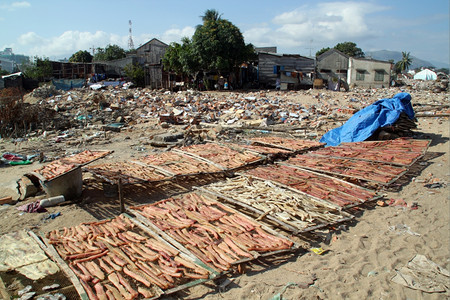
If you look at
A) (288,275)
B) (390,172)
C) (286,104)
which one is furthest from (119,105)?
(288,275)

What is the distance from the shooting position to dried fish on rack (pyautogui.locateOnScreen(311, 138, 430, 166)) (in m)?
7.93

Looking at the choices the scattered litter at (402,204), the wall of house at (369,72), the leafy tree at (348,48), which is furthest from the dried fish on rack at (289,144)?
the leafy tree at (348,48)

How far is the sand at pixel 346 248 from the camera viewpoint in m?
3.65

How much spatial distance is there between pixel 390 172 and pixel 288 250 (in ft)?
13.6

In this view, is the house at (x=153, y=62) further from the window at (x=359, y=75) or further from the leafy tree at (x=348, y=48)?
the leafy tree at (x=348, y=48)

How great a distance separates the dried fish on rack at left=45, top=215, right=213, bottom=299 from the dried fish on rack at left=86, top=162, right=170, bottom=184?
5.90 ft

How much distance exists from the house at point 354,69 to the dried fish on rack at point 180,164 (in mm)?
26556

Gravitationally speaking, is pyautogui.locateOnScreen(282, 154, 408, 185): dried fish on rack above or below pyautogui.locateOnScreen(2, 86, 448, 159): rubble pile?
below

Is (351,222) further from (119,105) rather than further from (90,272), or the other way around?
(119,105)

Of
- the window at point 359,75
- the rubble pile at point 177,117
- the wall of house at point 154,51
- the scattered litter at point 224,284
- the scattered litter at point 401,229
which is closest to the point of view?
the scattered litter at point 224,284

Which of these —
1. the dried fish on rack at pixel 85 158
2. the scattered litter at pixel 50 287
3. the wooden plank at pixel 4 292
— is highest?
the dried fish on rack at pixel 85 158

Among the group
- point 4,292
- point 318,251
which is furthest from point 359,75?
point 4,292

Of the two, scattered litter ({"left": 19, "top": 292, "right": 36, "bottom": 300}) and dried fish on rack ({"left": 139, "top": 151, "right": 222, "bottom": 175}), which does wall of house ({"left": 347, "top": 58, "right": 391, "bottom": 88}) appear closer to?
dried fish on rack ({"left": 139, "top": 151, "right": 222, "bottom": 175})

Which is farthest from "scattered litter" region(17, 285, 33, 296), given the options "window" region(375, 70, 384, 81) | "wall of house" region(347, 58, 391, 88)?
"window" region(375, 70, 384, 81)
